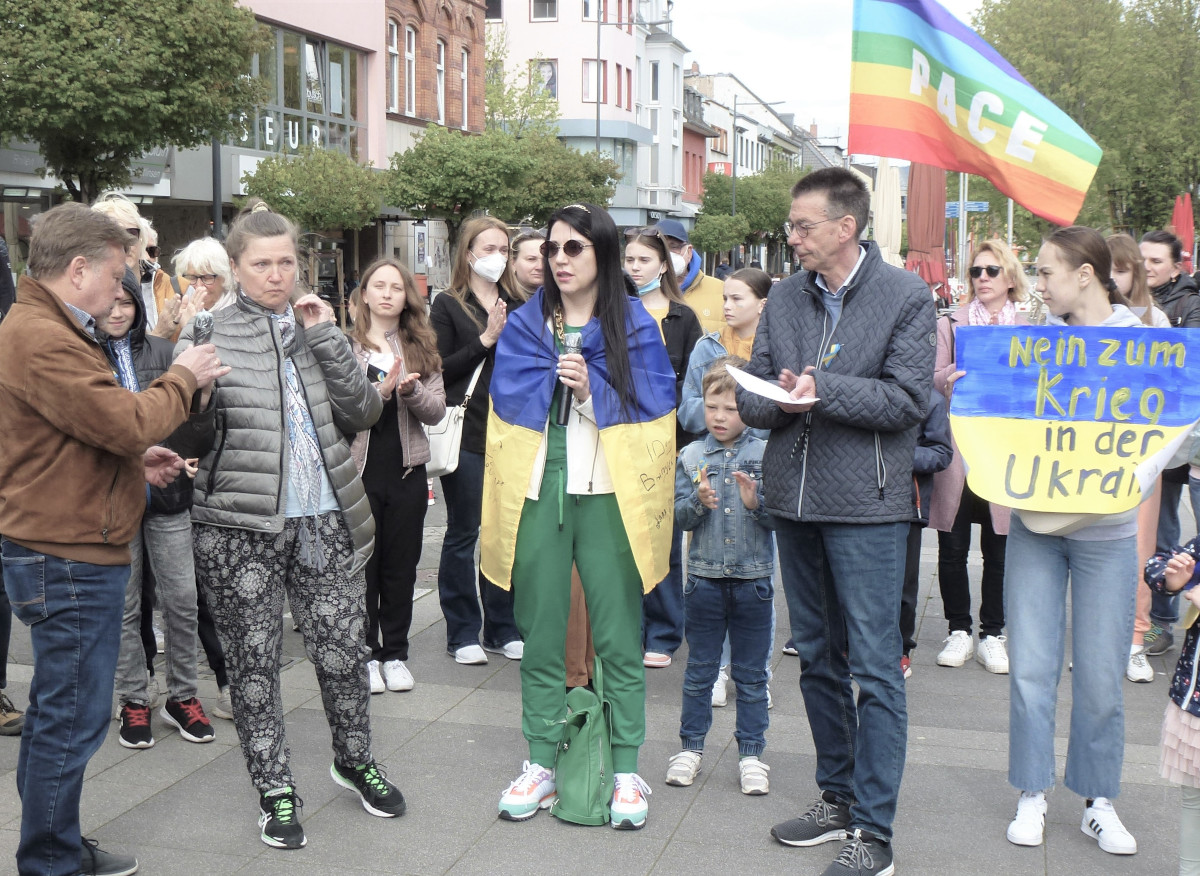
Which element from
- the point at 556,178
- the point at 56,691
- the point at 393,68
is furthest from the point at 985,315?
the point at 556,178

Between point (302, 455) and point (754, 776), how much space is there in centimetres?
205

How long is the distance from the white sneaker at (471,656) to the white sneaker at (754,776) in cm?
196

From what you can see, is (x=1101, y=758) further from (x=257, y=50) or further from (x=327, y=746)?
(x=257, y=50)

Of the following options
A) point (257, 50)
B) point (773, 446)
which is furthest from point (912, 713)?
point (257, 50)

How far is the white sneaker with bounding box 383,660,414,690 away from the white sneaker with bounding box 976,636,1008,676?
115 inches

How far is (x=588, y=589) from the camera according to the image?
4438 millimetres

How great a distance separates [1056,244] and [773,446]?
122cm

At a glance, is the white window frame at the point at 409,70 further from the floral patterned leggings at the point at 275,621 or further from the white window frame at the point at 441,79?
the floral patterned leggings at the point at 275,621

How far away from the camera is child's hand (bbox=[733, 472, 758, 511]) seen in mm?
4582

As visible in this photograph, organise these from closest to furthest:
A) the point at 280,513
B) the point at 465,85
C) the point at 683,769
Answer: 1. the point at 280,513
2. the point at 683,769
3. the point at 465,85

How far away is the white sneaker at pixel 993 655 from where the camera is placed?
20.6 feet

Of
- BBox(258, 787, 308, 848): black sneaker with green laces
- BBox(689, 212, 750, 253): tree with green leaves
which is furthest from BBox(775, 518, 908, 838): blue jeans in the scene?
BBox(689, 212, 750, 253): tree with green leaves

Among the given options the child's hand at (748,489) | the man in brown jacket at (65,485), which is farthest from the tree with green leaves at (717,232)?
the man in brown jacket at (65,485)

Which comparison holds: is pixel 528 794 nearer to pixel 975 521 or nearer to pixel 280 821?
pixel 280 821
